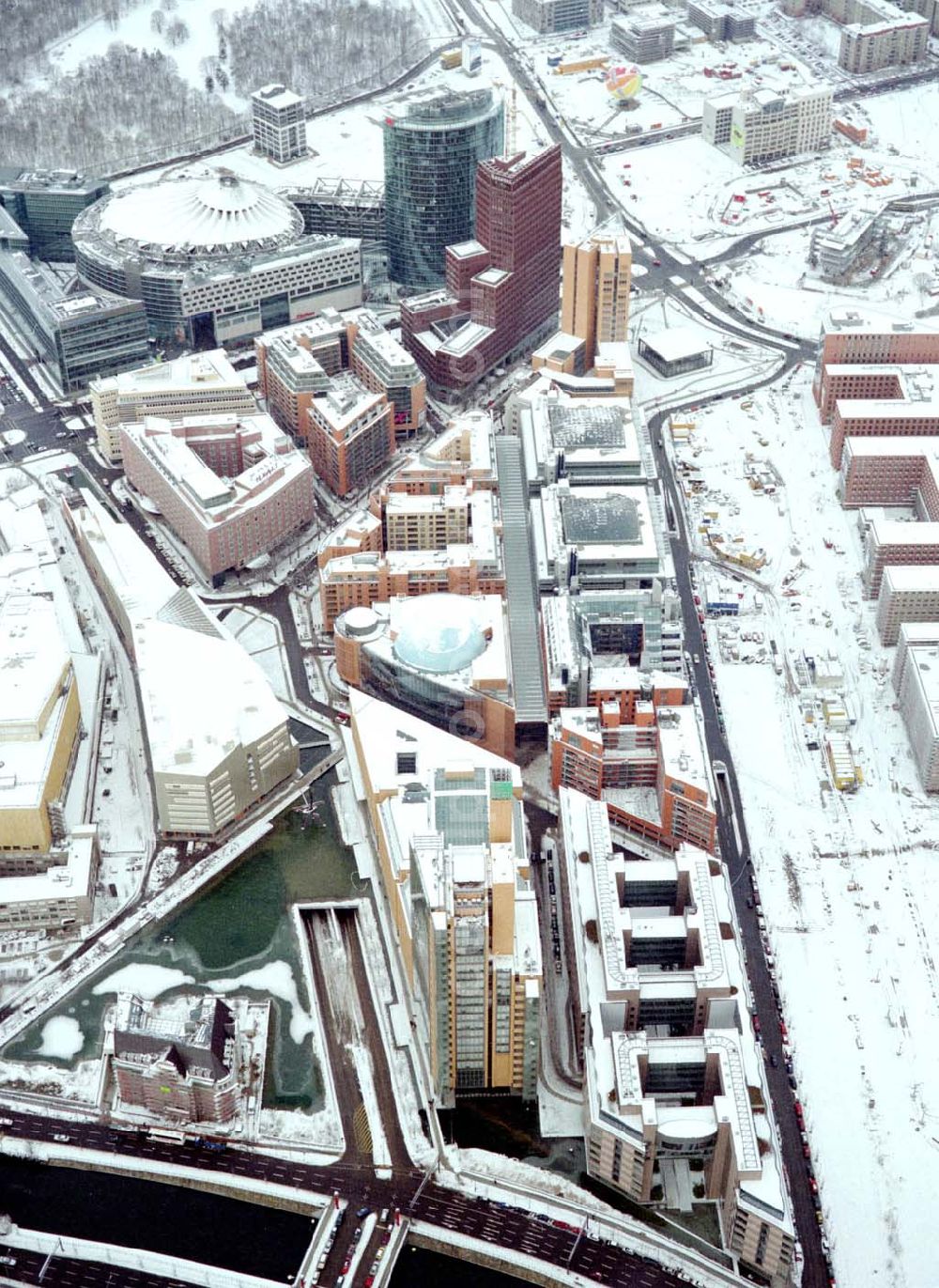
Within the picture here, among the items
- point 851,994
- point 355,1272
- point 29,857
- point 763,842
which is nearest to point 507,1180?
point 355,1272

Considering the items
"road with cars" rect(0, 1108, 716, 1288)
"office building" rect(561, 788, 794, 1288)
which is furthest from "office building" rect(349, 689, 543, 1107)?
→ "road with cars" rect(0, 1108, 716, 1288)

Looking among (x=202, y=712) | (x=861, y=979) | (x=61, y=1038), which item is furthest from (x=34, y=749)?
(x=861, y=979)

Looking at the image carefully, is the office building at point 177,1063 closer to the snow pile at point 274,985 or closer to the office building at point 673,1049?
the snow pile at point 274,985

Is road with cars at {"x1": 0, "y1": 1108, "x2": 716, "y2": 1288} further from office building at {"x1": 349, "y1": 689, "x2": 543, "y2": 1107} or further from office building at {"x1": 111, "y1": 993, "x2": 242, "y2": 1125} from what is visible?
office building at {"x1": 349, "y1": 689, "x2": 543, "y2": 1107}

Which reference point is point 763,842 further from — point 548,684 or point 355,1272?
point 355,1272

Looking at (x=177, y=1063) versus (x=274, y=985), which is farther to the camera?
(x=274, y=985)

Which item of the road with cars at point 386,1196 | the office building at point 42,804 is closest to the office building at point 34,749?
the office building at point 42,804

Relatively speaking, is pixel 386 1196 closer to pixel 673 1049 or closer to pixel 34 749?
pixel 673 1049
